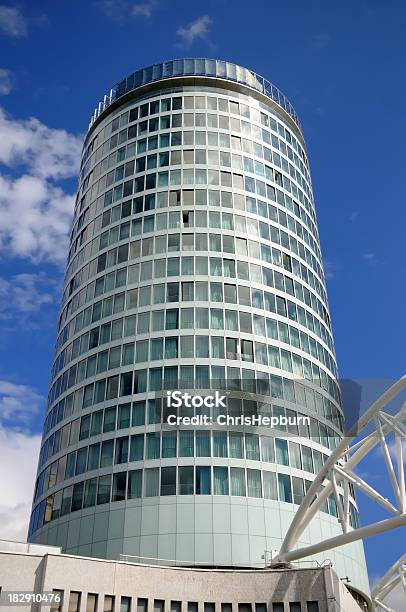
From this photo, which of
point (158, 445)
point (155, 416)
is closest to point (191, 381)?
point (155, 416)

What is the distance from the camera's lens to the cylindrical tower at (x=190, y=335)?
179ft

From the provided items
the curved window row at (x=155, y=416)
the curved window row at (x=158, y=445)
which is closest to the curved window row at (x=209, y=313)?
the curved window row at (x=155, y=416)

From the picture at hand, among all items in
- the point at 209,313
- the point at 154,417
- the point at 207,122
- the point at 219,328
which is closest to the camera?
the point at 154,417

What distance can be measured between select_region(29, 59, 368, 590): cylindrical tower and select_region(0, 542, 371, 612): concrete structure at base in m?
10.7

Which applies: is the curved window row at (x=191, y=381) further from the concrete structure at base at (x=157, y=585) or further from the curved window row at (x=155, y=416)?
the concrete structure at base at (x=157, y=585)

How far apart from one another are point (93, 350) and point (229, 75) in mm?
39538

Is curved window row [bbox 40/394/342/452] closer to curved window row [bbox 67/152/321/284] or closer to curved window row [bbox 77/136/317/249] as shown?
curved window row [bbox 67/152/321/284]

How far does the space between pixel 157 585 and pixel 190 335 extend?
1034 inches

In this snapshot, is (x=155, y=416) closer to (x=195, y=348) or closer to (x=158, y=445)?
(x=158, y=445)

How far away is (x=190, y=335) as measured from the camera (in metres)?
61.8

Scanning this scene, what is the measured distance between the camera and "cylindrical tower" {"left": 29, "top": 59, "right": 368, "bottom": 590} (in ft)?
179

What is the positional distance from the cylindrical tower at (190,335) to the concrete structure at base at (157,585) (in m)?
10.7

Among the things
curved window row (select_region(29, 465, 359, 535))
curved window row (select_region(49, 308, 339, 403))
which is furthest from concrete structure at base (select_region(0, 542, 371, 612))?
curved window row (select_region(49, 308, 339, 403))

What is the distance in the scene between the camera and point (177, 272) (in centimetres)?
6600
